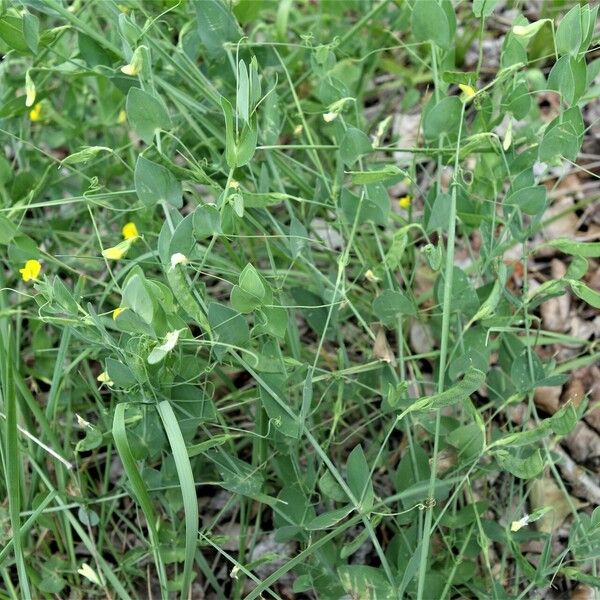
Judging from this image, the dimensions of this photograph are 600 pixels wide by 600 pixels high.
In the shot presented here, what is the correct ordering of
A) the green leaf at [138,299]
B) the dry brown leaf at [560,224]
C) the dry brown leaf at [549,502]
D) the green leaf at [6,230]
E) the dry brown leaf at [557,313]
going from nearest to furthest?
the green leaf at [138,299], the green leaf at [6,230], the dry brown leaf at [549,502], the dry brown leaf at [557,313], the dry brown leaf at [560,224]

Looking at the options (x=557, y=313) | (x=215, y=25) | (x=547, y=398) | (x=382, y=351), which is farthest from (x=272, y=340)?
(x=557, y=313)

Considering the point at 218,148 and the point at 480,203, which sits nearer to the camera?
the point at 480,203

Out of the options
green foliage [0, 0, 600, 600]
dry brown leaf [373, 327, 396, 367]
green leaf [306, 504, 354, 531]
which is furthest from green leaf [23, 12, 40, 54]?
green leaf [306, 504, 354, 531]

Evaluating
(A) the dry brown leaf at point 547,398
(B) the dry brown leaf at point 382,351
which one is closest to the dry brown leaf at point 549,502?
(A) the dry brown leaf at point 547,398

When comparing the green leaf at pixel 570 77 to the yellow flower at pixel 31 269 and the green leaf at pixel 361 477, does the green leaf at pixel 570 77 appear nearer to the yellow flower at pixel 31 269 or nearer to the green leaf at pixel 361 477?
the green leaf at pixel 361 477

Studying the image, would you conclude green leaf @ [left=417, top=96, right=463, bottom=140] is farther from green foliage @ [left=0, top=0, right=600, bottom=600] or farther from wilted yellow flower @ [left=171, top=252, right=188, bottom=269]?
wilted yellow flower @ [left=171, top=252, right=188, bottom=269]

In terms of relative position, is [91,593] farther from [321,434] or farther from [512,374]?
[512,374]

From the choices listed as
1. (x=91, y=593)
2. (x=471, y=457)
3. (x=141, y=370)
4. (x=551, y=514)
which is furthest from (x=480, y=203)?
(x=91, y=593)
